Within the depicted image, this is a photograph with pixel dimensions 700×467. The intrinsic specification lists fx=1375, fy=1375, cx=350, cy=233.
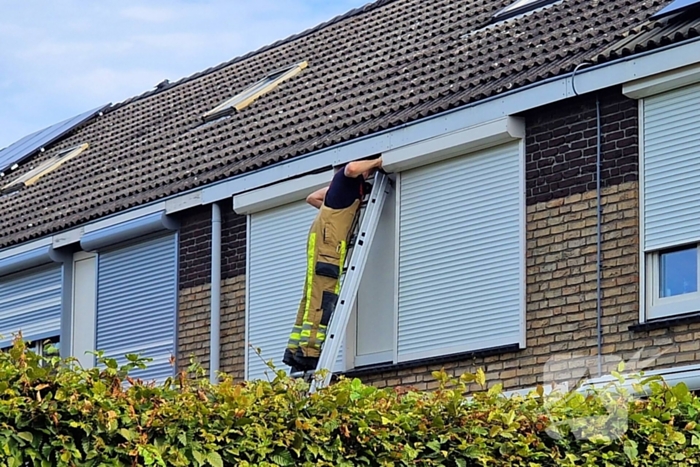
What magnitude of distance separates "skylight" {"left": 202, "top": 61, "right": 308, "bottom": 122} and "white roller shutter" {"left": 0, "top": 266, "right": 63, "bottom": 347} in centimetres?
284

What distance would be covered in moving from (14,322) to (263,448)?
1164 centimetres

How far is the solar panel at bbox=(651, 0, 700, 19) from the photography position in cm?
1120

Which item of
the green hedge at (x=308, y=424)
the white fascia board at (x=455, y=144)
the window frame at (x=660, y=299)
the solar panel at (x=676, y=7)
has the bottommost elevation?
the green hedge at (x=308, y=424)

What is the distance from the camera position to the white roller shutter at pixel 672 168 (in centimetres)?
1069

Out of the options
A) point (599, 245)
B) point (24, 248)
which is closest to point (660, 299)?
point (599, 245)

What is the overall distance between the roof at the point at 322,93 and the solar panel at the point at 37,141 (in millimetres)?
709

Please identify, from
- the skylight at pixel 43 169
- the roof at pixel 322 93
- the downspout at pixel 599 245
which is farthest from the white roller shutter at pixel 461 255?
the skylight at pixel 43 169

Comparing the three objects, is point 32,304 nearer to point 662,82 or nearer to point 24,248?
point 24,248

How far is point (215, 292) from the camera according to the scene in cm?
1477

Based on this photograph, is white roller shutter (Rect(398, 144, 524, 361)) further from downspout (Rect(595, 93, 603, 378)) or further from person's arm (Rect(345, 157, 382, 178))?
downspout (Rect(595, 93, 603, 378))

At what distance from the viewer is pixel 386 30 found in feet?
58.2

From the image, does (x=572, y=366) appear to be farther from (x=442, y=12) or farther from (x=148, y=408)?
(x=442, y=12)

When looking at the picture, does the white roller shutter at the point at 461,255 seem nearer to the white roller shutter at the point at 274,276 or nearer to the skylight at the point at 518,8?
the white roller shutter at the point at 274,276

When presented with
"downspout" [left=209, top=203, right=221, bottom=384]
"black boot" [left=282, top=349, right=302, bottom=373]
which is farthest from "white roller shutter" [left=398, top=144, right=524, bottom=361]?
"downspout" [left=209, top=203, right=221, bottom=384]
